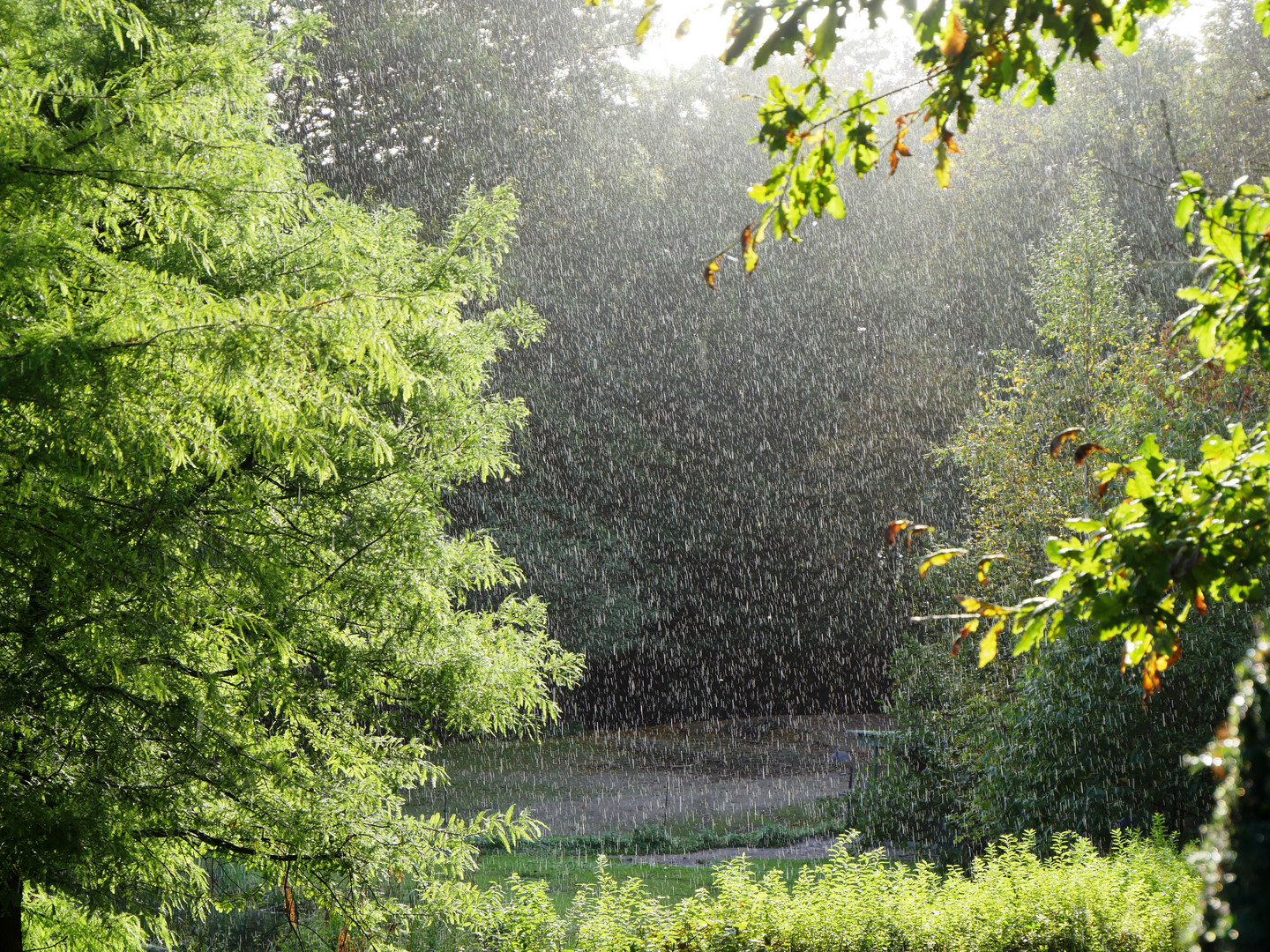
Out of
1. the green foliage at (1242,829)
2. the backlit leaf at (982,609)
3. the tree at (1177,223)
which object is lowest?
the green foliage at (1242,829)

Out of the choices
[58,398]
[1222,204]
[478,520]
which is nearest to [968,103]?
[1222,204]

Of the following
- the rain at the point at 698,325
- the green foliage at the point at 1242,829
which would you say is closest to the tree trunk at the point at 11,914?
the green foliage at the point at 1242,829

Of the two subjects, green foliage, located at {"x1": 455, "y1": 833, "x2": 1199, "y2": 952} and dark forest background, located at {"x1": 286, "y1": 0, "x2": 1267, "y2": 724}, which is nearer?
green foliage, located at {"x1": 455, "y1": 833, "x2": 1199, "y2": 952}

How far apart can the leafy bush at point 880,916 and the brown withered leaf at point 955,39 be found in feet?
14.9

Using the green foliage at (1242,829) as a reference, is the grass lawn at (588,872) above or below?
below

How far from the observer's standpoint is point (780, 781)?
17078mm

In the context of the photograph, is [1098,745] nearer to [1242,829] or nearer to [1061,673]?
[1061,673]

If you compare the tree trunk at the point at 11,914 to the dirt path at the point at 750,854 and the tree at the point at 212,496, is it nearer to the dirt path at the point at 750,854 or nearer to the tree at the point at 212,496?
the tree at the point at 212,496

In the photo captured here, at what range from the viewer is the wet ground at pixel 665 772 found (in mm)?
14852

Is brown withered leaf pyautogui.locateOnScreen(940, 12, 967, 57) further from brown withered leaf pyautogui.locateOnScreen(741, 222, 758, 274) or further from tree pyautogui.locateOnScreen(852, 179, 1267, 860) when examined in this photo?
tree pyautogui.locateOnScreen(852, 179, 1267, 860)

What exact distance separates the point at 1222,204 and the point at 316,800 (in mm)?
4361

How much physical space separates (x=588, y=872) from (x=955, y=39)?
10.9 metres

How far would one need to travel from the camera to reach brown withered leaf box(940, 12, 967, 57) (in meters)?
1.94

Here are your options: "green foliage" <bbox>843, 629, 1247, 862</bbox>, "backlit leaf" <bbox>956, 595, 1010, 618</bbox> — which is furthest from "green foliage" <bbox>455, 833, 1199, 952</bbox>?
"backlit leaf" <bbox>956, 595, 1010, 618</bbox>
